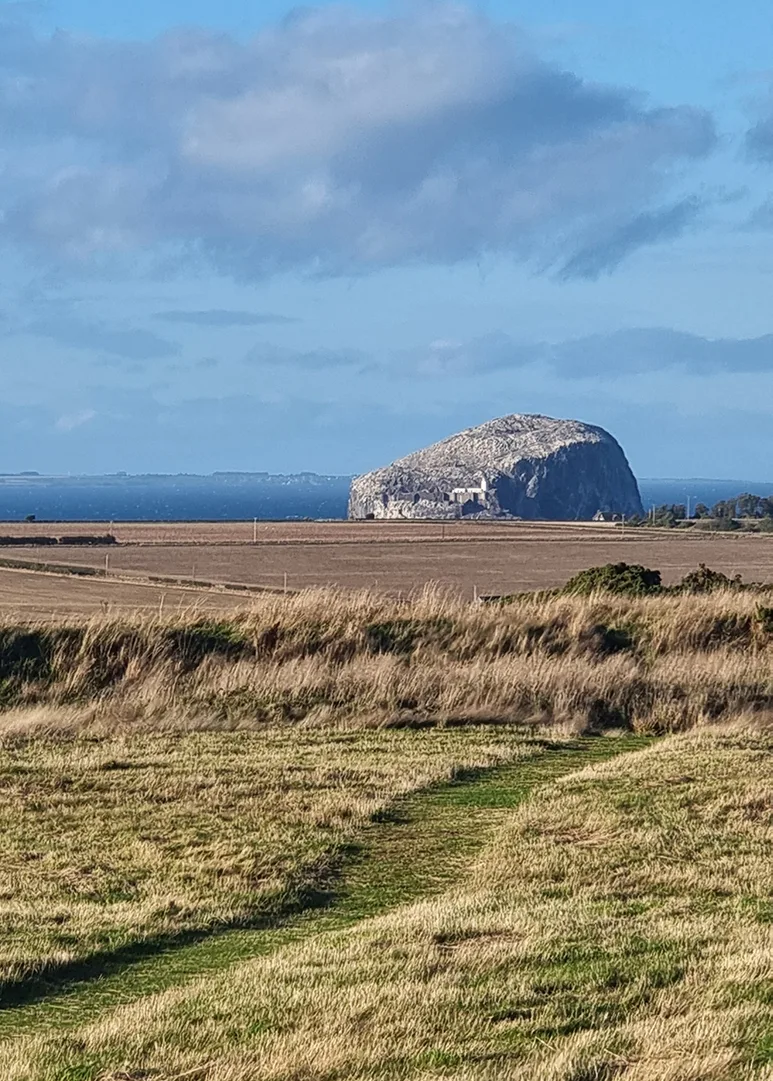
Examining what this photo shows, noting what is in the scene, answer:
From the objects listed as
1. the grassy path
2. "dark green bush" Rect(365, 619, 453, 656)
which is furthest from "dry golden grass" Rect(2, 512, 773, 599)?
the grassy path

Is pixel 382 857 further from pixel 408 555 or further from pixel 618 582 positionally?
pixel 408 555

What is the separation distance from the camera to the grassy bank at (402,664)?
17.1 m

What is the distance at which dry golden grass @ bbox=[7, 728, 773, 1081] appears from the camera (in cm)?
546

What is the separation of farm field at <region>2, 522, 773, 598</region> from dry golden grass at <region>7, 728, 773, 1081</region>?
30.7 meters

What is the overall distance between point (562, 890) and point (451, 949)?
5.86 feet

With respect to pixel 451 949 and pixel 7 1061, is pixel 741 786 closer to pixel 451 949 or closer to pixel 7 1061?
pixel 451 949

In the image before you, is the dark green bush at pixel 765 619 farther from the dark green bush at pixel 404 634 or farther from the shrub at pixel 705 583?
the dark green bush at pixel 404 634

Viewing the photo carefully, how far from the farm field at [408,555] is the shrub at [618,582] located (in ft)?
43.1

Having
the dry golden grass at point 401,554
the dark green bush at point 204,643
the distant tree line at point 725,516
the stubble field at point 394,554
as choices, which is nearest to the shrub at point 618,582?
the dark green bush at point 204,643

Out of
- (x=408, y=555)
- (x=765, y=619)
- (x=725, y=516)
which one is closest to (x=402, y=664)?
(x=765, y=619)

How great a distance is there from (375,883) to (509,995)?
11.0ft

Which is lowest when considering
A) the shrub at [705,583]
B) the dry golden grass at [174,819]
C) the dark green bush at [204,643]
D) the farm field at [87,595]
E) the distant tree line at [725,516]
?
the dry golden grass at [174,819]

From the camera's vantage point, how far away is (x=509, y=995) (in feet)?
20.6

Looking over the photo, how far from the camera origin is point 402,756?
46.4ft
